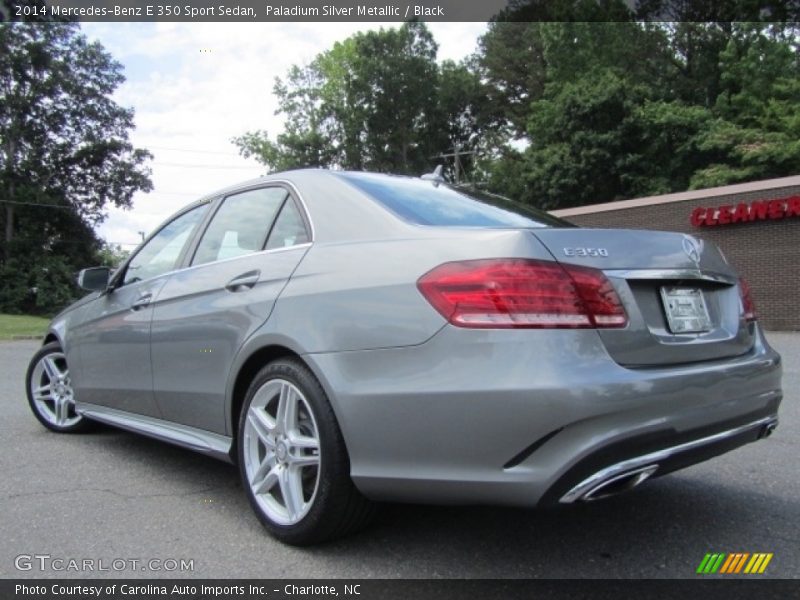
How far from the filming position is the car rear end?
218 centimetres

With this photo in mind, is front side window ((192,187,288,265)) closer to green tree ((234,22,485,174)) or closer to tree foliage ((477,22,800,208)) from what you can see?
tree foliage ((477,22,800,208))

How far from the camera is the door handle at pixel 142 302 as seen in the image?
153 inches

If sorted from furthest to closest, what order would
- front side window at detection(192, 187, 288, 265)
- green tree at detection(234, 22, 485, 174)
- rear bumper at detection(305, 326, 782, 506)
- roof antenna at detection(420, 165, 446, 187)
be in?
green tree at detection(234, 22, 485, 174)
roof antenna at detection(420, 165, 446, 187)
front side window at detection(192, 187, 288, 265)
rear bumper at detection(305, 326, 782, 506)

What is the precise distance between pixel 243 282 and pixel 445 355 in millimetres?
1242

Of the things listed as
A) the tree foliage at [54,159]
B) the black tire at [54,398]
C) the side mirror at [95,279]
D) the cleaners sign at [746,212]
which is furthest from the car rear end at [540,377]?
the tree foliage at [54,159]

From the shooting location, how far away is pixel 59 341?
502 centimetres

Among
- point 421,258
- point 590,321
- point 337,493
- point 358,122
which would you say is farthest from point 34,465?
point 358,122

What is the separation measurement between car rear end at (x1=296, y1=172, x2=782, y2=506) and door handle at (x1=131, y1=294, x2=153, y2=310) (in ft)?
5.57

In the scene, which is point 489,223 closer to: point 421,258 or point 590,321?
point 421,258

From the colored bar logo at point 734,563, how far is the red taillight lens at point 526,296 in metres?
1.09

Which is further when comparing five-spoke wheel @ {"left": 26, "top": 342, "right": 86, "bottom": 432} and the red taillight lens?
five-spoke wheel @ {"left": 26, "top": 342, "right": 86, "bottom": 432}

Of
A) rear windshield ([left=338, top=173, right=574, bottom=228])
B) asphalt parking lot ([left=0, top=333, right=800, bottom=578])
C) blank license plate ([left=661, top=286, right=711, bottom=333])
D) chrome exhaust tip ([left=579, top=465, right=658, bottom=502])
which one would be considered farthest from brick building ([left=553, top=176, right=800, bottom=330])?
chrome exhaust tip ([left=579, top=465, right=658, bottom=502])

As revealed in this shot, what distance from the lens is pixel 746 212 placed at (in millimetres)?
16750

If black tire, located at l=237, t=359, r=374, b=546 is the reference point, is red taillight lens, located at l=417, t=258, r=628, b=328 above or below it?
above
